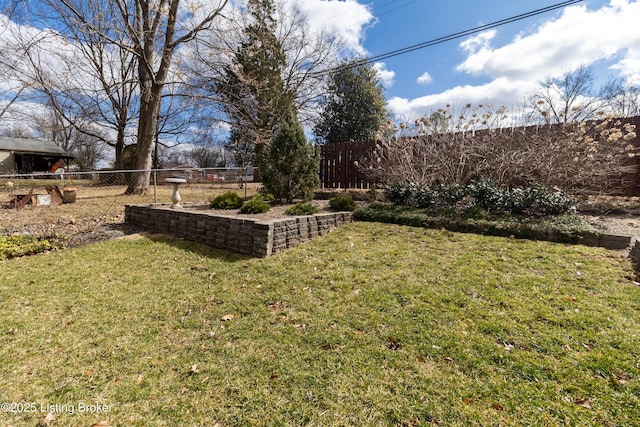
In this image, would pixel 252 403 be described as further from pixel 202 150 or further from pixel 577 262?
pixel 202 150

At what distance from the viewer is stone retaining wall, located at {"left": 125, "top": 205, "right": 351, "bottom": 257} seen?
435 centimetres

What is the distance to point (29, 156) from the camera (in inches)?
1001

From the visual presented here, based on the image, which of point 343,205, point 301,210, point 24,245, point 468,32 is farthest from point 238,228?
point 468,32

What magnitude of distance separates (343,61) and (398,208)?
1395 centimetres

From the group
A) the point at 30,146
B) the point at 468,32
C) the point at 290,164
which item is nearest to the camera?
the point at 290,164

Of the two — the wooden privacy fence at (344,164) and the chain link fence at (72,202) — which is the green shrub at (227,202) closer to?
the chain link fence at (72,202)

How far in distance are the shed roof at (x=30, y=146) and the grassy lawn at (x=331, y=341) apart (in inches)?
1172

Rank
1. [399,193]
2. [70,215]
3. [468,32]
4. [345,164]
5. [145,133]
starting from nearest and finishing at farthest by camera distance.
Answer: [70,215]
[399,193]
[468,32]
[145,133]
[345,164]

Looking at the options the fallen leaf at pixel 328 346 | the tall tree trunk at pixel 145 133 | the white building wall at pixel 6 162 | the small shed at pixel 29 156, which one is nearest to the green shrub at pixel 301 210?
the fallen leaf at pixel 328 346

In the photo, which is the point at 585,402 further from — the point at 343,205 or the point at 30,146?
the point at 30,146

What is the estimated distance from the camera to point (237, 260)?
423 centimetres

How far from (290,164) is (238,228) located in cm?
268

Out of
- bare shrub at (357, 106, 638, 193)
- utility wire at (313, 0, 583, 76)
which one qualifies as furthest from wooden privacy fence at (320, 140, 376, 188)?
utility wire at (313, 0, 583, 76)

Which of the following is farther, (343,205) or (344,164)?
(344,164)
